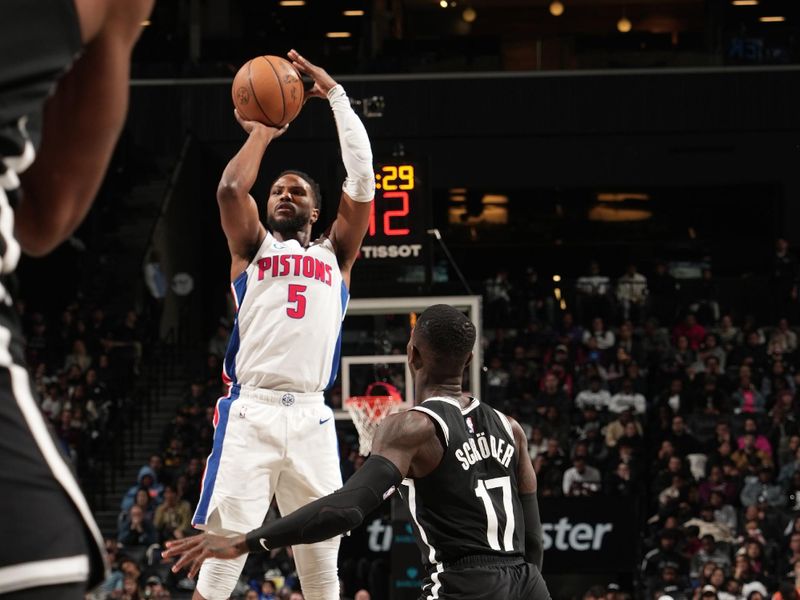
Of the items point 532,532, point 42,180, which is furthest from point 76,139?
point 532,532

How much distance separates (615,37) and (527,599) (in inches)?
889

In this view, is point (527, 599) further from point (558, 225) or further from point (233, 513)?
point (558, 225)

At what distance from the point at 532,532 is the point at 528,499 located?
0.13 metres

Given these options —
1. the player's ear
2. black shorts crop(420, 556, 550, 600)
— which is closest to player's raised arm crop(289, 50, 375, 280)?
the player's ear

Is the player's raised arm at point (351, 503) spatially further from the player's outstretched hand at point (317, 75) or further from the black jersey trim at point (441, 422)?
the player's outstretched hand at point (317, 75)

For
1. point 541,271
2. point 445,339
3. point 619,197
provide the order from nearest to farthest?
1. point 445,339
2. point 541,271
3. point 619,197

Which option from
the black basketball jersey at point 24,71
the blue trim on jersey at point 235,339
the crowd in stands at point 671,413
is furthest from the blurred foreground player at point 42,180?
the crowd in stands at point 671,413

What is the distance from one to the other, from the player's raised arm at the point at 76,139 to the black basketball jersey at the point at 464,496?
9.34 ft

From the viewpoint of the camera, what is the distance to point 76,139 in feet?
6.84

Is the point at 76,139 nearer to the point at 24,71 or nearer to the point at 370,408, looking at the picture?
the point at 24,71

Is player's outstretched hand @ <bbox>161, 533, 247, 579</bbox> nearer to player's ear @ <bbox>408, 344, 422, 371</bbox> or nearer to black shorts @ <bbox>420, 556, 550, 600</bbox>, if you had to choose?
black shorts @ <bbox>420, 556, 550, 600</bbox>

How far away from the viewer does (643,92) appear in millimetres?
25969

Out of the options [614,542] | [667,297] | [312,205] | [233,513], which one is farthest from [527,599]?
[667,297]

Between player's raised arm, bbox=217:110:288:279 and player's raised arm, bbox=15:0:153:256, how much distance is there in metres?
3.98
